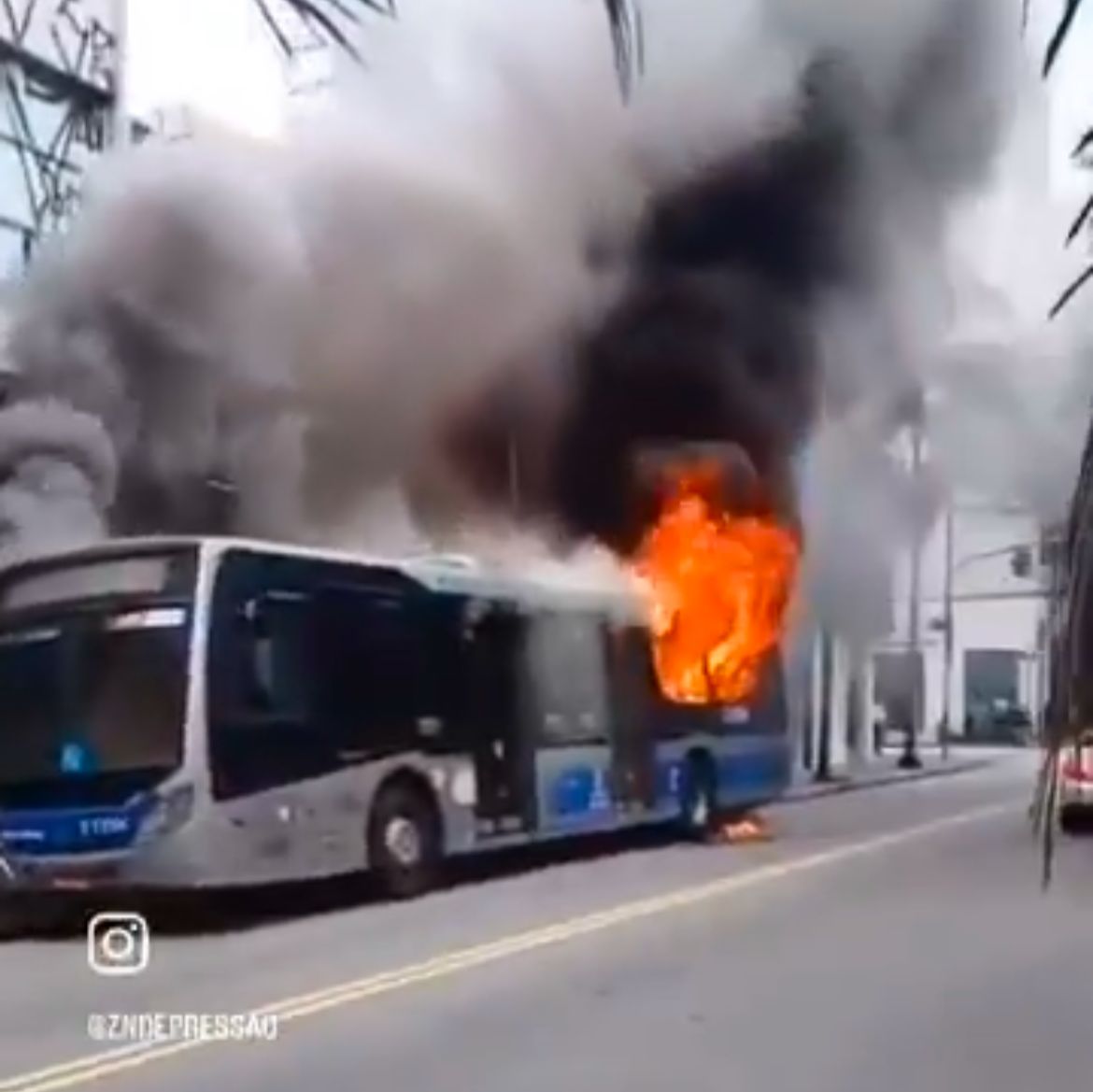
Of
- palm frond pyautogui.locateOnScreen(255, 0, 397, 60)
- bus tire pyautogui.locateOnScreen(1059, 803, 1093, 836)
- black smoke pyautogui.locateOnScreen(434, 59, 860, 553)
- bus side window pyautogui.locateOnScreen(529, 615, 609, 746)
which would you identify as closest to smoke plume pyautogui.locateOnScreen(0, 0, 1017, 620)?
black smoke pyautogui.locateOnScreen(434, 59, 860, 553)

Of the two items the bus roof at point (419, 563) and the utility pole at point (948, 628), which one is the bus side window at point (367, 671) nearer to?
the bus roof at point (419, 563)

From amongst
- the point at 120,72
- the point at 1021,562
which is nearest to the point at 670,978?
the point at 1021,562

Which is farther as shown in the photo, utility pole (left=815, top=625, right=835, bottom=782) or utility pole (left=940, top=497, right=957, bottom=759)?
utility pole (left=815, top=625, right=835, bottom=782)

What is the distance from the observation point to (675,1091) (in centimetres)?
223

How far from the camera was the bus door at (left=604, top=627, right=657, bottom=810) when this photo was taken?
272 cm

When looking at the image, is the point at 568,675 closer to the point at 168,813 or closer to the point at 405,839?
the point at 405,839

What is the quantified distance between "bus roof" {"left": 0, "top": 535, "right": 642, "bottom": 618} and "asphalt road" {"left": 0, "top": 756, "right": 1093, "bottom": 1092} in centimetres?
39

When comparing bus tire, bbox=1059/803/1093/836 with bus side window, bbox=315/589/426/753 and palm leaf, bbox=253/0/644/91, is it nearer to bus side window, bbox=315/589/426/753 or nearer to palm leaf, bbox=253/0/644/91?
palm leaf, bbox=253/0/644/91

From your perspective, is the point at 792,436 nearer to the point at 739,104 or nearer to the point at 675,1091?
the point at 739,104

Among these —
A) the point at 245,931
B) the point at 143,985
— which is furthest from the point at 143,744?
the point at 143,985

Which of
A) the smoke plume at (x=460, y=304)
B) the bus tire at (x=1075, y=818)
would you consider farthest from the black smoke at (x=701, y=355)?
the bus tire at (x=1075, y=818)

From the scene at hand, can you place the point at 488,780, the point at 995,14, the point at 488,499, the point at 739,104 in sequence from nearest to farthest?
the point at 995,14
the point at 739,104
the point at 488,499
the point at 488,780

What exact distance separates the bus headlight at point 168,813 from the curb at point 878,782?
809 mm

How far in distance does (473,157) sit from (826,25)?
19.7 inches
